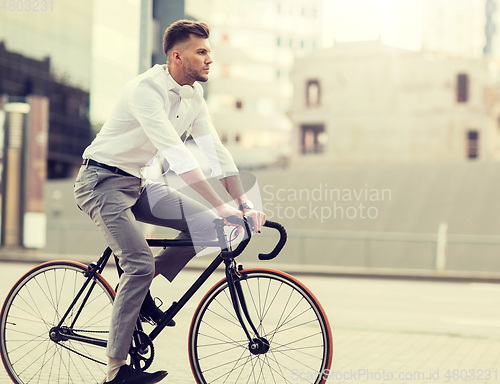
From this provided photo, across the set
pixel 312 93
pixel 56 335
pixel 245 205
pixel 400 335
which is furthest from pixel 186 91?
pixel 312 93

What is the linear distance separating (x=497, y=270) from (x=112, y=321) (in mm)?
14603

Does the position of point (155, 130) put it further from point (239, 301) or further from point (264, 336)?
point (264, 336)

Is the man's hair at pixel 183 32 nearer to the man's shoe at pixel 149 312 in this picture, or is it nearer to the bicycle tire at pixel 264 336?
the bicycle tire at pixel 264 336

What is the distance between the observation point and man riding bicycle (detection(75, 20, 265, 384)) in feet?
10.2

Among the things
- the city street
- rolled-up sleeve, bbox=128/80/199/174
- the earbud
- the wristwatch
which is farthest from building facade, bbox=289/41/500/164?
rolled-up sleeve, bbox=128/80/199/174

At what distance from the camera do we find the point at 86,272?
11.8 feet

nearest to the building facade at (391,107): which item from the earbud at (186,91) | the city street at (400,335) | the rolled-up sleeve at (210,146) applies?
the city street at (400,335)

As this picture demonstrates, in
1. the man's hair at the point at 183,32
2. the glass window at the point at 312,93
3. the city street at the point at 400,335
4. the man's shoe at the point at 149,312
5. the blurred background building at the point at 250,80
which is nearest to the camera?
the man's hair at the point at 183,32

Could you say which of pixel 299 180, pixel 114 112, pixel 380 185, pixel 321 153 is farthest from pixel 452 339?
pixel 321 153

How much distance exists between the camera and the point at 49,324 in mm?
3762

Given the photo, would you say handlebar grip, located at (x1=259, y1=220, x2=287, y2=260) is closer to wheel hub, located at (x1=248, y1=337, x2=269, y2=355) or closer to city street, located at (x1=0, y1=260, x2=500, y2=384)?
wheel hub, located at (x1=248, y1=337, x2=269, y2=355)

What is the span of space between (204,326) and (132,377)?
44 cm

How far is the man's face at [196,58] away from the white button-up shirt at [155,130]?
0.10 m

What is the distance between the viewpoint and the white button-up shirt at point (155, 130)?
10.2 ft
